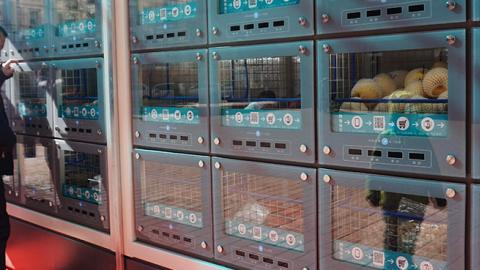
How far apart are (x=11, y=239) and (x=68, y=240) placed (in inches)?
29.9

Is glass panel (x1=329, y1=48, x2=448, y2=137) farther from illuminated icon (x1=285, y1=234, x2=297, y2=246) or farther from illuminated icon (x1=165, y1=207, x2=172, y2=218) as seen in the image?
illuminated icon (x1=165, y1=207, x2=172, y2=218)

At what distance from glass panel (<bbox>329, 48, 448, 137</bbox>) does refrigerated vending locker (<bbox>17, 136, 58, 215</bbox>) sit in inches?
78.0

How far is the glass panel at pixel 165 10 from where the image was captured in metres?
2.48

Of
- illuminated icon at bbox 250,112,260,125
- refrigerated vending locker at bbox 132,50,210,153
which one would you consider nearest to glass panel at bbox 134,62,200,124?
refrigerated vending locker at bbox 132,50,210,153

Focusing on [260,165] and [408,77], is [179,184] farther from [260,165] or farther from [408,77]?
[408,77]

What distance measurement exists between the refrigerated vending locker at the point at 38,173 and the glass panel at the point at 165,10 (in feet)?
3.53

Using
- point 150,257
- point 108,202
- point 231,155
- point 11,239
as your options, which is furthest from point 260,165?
point 11,239

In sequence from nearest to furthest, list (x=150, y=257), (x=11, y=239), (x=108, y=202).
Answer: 1. (x=150, y=257)
2. (x=108, y=202)
3. (x=11, y=239)

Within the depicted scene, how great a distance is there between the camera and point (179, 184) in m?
2.65

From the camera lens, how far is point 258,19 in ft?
7.19

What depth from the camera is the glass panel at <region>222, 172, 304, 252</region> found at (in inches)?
85.1

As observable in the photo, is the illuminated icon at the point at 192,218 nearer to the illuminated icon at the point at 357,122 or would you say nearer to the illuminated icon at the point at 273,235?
the illuminated icon at the point at 273,235

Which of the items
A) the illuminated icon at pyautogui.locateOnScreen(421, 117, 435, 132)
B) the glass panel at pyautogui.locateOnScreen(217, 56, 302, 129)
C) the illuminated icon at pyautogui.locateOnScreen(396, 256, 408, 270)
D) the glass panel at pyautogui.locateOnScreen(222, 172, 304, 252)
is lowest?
the illuminated icon at pyautogui.locateOnScreen(396, 256, 408, 270)

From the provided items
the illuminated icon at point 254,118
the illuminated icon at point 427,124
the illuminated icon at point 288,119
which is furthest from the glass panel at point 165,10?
the illuminated icon at point 427,124
